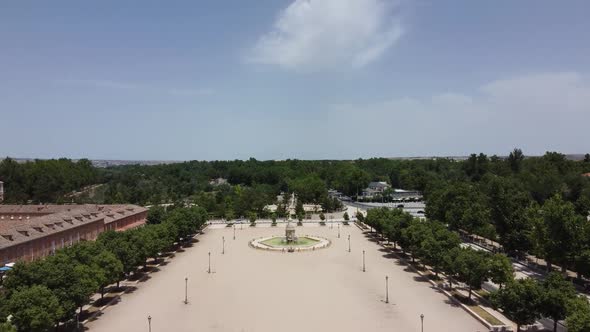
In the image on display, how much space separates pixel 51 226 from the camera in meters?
47.7

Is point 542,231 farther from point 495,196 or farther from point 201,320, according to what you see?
point 201,320

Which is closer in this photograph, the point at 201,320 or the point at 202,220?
the point at 201,320

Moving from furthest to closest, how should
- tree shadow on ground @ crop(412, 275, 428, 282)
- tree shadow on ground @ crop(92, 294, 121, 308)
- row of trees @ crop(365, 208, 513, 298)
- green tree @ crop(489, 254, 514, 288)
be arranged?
tree shadow on ground @ crop(412, 275, 428, 282) → tree shadow on ground @ crop(92, 294, 121, 308) → row of trees @ crop(365, 208, 513, 298) → green tree @ crop(489, 254, 514, 288)

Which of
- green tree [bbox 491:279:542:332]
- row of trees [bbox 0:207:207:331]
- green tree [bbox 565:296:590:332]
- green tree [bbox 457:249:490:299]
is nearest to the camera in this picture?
green tree [bbox 565:296:590:332]

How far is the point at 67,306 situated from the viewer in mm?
26703

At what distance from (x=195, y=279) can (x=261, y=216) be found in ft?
150

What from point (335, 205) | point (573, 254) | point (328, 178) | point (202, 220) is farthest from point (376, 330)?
point (328, 178)

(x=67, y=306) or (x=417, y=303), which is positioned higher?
(x=67, y=306)

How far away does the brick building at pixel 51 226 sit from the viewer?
4108 cm

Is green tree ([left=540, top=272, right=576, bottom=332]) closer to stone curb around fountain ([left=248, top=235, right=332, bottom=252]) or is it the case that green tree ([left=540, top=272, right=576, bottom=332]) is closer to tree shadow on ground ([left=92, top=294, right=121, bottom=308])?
tree shadow on ground ([left=92, top=294, right=121, bottom=308])

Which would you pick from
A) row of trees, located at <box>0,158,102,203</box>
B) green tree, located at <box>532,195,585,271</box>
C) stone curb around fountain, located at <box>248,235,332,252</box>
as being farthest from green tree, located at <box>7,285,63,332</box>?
row of trees, located at <box>0,158,102,203</box>

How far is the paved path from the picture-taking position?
2980 centimetres

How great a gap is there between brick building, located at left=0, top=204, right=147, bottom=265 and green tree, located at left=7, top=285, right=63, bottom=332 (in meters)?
16.5

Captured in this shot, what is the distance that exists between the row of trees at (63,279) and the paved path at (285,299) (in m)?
2.72
